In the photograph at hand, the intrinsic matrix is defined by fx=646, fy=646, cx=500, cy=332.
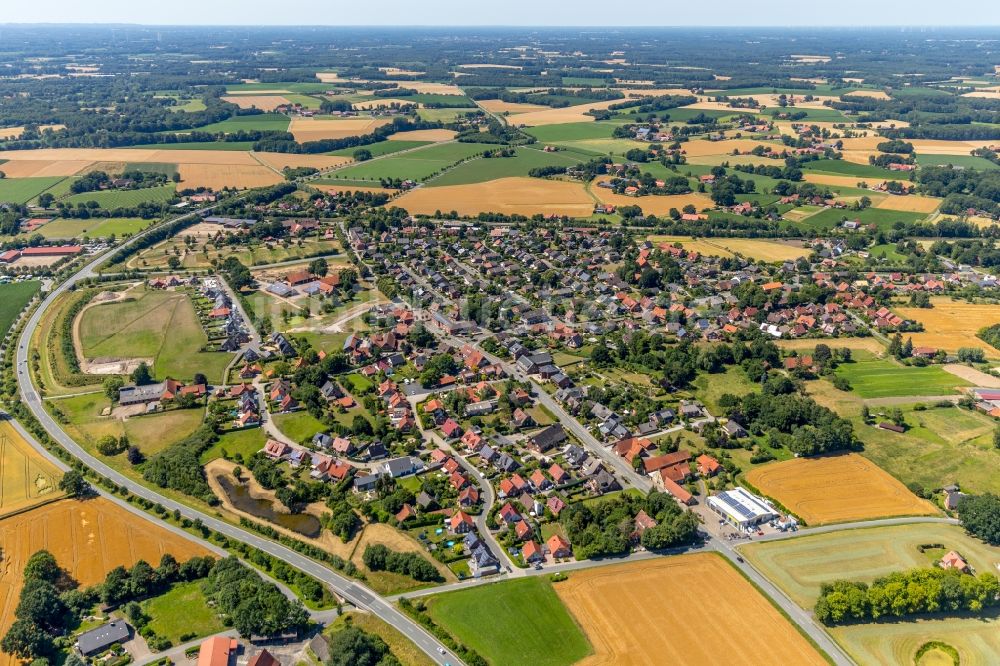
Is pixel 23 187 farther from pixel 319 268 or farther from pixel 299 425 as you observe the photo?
pixel 299 425

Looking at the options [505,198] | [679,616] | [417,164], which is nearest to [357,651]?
[679,616]

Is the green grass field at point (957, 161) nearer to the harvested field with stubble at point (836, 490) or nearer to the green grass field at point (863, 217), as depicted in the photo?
the green grass field at point (863, 217)

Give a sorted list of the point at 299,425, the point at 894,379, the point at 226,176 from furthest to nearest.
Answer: the point at 226,176, the point at 894,379, the point at 299,425

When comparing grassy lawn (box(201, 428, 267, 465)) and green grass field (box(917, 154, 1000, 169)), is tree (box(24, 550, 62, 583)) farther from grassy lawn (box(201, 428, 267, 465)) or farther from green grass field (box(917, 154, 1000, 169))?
green grass field (box(917, 154, 1000, 169))

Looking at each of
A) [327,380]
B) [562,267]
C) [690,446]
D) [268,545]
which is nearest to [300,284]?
[327,380]

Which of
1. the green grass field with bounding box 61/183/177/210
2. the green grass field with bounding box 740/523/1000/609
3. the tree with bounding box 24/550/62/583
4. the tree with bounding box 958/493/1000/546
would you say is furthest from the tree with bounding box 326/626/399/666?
the green grass field with bounding box 61/183/177/210

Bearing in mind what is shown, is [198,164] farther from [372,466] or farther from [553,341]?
[372,466]
